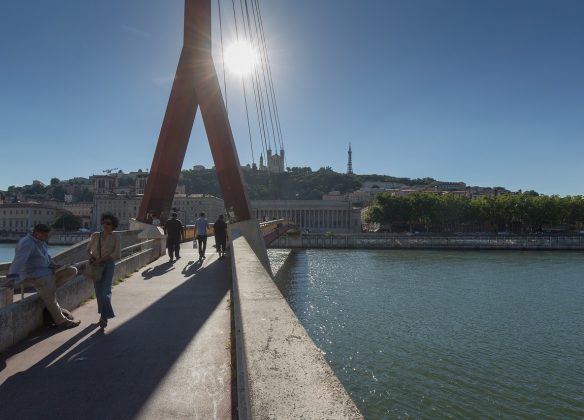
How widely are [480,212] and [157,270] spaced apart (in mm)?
85023

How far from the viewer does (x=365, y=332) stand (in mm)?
12883

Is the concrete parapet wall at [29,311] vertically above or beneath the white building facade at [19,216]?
above

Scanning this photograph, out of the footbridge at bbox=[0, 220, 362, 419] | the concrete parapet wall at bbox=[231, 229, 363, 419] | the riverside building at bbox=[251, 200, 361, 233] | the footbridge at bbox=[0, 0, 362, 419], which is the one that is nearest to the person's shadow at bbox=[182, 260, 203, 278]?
the footbridge at bbox=[0, 0, 362, 419]

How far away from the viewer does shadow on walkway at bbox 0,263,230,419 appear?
330 cm

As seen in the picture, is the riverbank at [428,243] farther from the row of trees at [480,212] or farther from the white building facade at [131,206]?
the white building facade at [131,206]

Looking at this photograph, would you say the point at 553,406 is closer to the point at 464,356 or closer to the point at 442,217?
the point at 464,356

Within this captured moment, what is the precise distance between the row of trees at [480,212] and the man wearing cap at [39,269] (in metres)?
86.3


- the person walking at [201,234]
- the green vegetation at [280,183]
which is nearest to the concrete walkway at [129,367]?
the person walking at [201,234]

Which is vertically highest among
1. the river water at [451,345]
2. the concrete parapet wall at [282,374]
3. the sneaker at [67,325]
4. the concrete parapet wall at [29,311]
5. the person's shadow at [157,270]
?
the concrete parapet wall at [282,374]

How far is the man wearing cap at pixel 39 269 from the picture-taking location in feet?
16.0

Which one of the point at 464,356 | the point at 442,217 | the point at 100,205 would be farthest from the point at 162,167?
the point at 100,205

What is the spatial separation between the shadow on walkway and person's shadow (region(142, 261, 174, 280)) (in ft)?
11.7

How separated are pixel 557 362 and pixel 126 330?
383 inches

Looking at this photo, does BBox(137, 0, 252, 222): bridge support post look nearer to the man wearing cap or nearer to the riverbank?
the man wearing cap
